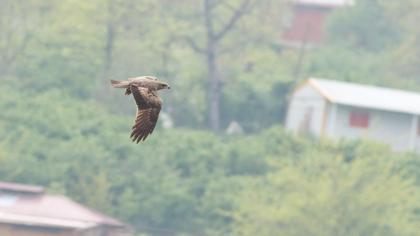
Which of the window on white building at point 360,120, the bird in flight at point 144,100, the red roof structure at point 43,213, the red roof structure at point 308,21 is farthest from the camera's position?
the red roof structure at point 308,21

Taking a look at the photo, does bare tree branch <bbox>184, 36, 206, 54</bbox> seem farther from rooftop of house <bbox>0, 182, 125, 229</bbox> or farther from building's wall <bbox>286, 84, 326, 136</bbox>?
rooftop of house <bbox>0, 182, 125, 229</bbox>

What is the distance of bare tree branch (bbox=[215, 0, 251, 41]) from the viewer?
71.4 metres

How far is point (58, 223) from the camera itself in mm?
43812

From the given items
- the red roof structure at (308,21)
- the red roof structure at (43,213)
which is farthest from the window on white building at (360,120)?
the red roof structure at (308,21)

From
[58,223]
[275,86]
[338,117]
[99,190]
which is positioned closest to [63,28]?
[275,86]

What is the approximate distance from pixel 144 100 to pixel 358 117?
4331 centimetres

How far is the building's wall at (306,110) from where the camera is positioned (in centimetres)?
6166

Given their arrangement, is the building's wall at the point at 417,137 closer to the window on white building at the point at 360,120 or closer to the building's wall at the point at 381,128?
the building's wall at the point at 381,128

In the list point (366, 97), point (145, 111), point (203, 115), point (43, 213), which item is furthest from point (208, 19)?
point (145, 111)

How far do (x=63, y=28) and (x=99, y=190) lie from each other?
18261 mm

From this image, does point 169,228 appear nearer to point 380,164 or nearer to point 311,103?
point 380,164

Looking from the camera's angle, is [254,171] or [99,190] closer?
[99,190]

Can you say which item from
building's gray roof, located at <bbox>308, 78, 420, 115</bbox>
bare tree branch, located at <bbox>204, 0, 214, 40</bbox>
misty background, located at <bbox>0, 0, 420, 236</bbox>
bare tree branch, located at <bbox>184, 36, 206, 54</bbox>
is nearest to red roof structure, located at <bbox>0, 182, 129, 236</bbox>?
misty background, located at <bbox>0, 0, 420, 236</bbox>

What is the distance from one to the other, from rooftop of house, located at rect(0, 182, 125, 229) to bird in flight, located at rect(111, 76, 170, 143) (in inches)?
984
